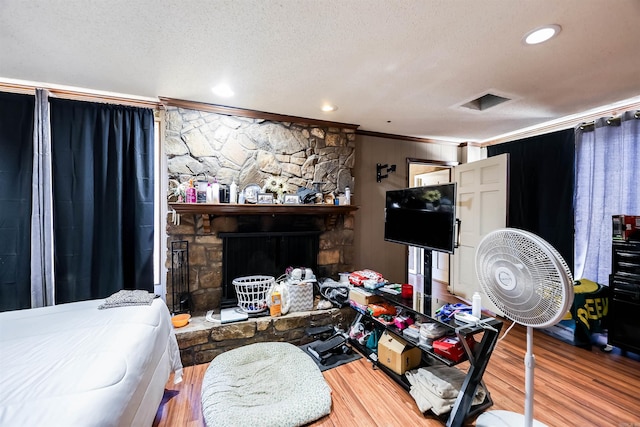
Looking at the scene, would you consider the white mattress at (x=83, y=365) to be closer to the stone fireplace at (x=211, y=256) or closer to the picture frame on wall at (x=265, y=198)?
the stone fireplace at (x=211, y=256)

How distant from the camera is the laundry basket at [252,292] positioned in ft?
8.43

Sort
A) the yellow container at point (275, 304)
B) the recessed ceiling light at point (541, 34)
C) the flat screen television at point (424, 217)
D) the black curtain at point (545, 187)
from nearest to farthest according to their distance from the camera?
1. the recessed ceiling light at point (541, 34)
2. the flat screen television at point (424, 217)
3. the yellow container at point (275, 304)
4. the black curtain at point (545, 187)

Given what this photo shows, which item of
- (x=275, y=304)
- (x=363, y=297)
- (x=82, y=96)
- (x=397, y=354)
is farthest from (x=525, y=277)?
(x=82, y=96)

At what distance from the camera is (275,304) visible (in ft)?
8.27

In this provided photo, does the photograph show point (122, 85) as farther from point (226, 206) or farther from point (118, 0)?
point (226, 206)

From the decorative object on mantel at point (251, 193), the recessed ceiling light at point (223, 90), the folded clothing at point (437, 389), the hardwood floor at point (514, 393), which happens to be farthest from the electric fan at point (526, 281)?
the recessed ceiling light at point (223, 90)

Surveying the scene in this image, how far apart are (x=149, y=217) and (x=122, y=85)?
3.90 ft

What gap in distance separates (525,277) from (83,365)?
80.8 inches

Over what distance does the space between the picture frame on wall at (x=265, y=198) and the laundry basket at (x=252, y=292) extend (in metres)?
0.78

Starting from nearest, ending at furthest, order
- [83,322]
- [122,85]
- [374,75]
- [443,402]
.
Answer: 1. [83,322]
2. [443,402]
3. [374,75]
4. [122,85]

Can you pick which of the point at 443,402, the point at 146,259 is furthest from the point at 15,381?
the point at 443,402

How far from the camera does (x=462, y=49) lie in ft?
5.58

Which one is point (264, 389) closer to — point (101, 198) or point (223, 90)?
point (101, 198)

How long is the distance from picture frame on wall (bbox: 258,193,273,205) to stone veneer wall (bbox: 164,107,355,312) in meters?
0.22
